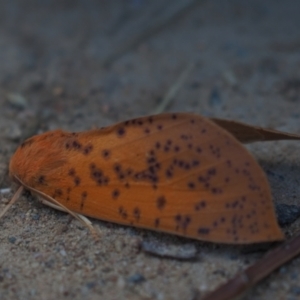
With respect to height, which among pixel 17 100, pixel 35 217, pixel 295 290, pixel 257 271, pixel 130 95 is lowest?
pixel 295 290

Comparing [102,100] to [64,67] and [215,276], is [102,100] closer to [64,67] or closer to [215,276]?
[64,67]

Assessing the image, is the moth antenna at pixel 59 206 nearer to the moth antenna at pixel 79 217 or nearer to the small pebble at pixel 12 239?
the moth antenna at pixel 79 217

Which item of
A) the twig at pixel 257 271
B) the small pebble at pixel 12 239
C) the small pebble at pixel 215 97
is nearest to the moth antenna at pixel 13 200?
the small pebble at pixel 12 239

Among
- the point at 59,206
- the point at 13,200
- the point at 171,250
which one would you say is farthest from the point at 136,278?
the point at 13,200

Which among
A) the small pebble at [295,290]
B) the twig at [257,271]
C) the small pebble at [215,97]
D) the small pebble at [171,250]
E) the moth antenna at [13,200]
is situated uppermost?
the moth antenna at [13,200]

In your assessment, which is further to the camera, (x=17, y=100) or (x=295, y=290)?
(x=17, y=100)

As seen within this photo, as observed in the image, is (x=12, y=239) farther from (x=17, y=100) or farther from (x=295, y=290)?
(x=17, y=100)
